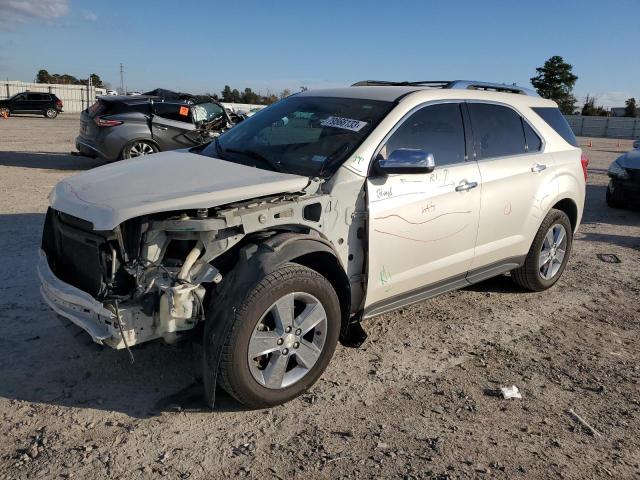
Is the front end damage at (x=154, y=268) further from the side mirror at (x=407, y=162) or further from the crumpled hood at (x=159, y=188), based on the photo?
the side mirror at (x=407, y=162)

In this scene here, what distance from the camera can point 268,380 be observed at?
10.5ft

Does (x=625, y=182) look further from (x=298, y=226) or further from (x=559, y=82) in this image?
(x=559, y=82)

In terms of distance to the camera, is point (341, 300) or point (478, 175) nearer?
point (341, 300)

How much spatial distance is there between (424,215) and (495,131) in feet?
4.20

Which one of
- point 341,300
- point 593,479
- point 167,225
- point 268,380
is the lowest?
point 593,479

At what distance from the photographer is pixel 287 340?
3.23m

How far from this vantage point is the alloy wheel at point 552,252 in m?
5.25

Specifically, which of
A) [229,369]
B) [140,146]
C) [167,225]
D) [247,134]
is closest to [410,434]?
[229,369]

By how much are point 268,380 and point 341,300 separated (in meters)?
0.71

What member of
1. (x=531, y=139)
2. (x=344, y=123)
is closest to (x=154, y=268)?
(x=344, y=123)

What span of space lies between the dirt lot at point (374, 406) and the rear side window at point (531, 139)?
1450 millimetres

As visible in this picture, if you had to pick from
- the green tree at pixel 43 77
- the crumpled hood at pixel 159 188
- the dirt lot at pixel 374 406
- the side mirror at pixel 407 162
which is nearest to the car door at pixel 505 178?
the dirt lot at pixel 374 406

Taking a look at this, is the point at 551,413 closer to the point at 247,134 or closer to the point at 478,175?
the point at 478,175

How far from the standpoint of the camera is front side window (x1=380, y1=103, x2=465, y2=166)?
3.92 meters
